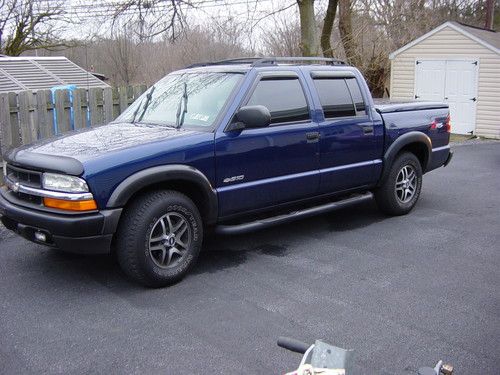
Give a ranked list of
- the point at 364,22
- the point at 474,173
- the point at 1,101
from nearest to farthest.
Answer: the point at 1,101 → the point at 474,173 → the point at 364,22

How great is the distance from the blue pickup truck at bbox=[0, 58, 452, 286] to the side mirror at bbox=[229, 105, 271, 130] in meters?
0.01

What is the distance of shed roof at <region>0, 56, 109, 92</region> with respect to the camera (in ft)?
37.3

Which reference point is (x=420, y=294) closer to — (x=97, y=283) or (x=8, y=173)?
(x=97, y=283)

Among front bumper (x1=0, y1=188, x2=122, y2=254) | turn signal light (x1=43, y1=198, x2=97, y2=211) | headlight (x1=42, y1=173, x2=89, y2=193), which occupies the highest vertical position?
headlight (x1=42, y1=173, x2=89, y2=193)

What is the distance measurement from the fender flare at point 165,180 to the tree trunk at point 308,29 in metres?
10.3

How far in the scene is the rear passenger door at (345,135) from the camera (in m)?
5.89

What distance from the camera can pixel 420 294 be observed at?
451 centimetres

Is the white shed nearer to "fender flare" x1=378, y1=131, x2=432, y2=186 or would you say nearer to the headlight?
"fender flare" x1=378, y1=131, x2=432, y2=186

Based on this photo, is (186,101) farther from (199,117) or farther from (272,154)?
(272,154)

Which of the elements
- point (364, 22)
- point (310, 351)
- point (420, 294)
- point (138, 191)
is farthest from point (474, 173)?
point (364, 22)

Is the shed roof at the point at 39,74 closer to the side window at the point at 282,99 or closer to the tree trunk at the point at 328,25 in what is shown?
the side window at the point at 282,99

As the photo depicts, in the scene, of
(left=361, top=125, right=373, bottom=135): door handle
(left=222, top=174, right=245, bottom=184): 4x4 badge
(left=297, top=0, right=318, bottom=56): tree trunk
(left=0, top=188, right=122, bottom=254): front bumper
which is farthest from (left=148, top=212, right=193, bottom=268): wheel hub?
(left=297, top=0, right=318, bottom=56): tree trunk

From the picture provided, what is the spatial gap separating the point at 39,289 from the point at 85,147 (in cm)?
126

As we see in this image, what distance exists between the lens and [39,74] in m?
12.4
